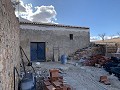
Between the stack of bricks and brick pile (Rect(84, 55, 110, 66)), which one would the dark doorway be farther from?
the stack of bricks

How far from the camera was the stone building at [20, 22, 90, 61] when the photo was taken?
16516 mm

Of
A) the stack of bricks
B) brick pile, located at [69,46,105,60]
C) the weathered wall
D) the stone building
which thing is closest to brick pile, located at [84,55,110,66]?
brick pile, located at [69,46,105,60]

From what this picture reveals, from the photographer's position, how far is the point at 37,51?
17172 millimetres

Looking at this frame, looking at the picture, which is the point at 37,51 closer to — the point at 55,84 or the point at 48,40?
the point at 48,40

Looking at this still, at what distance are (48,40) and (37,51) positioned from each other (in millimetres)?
1409

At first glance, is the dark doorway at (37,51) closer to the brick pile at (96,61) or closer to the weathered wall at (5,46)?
the brick pile at (96,61)

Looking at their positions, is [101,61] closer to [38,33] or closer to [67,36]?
[67,36]

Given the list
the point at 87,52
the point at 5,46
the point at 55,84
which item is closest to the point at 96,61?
the point at 87,52

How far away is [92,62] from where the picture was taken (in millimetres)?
15242

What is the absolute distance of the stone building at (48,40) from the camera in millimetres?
16516

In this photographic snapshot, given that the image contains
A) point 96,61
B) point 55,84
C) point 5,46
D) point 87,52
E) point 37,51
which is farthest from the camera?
point 87,52

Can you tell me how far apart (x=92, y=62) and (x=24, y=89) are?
8387mm

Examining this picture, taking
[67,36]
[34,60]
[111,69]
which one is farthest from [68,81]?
[67,36]

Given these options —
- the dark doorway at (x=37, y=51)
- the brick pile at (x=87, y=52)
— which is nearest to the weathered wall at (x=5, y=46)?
the dark doorway at (x=37, y=51)
